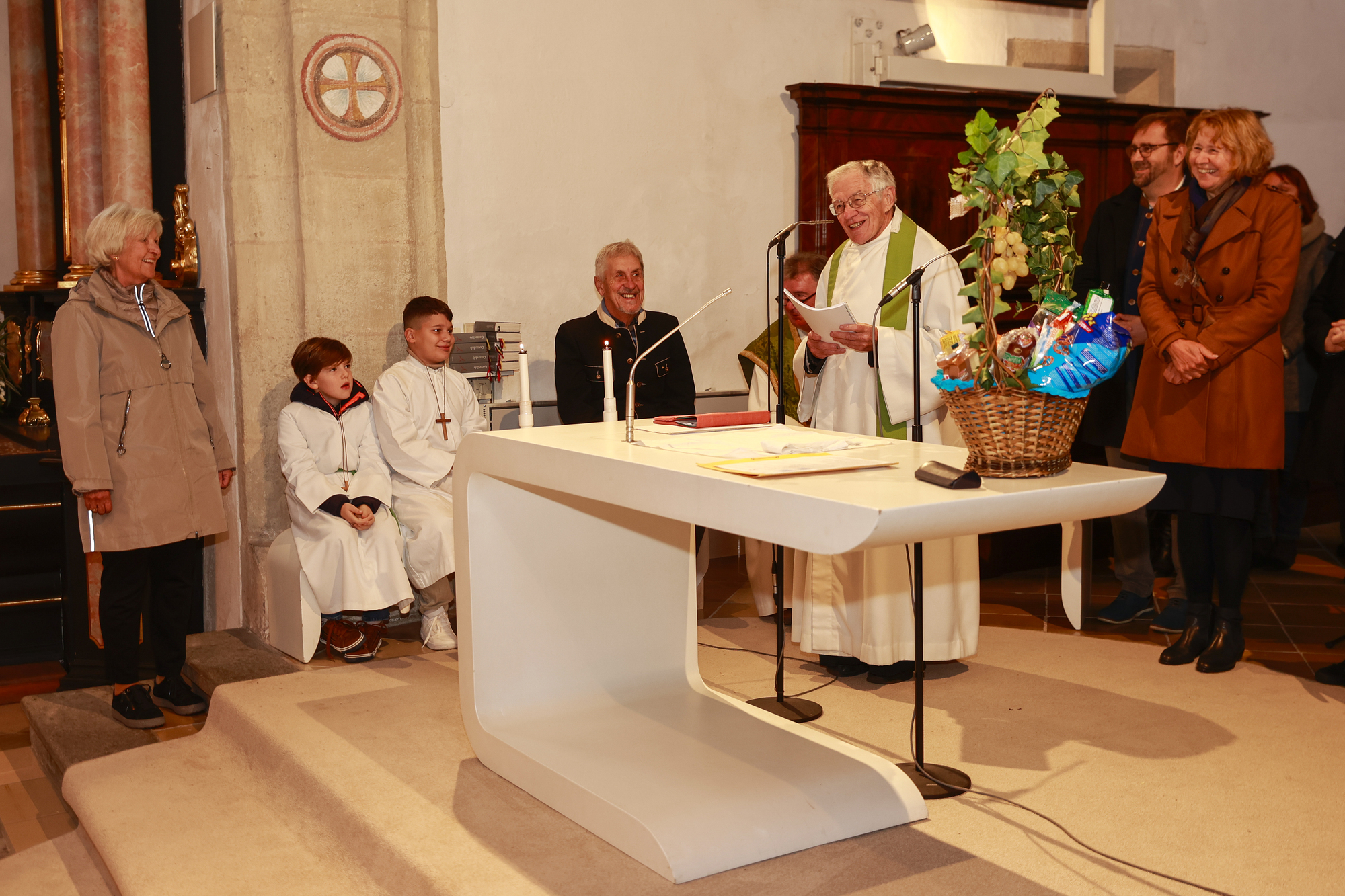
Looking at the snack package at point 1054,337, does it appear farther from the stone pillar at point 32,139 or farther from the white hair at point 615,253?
the stone pillar at point 32,139

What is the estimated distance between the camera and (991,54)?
22.7ft

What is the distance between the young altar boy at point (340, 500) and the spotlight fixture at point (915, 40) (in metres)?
3.50

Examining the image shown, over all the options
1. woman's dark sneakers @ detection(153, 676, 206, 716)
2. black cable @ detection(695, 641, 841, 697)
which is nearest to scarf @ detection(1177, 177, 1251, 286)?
black cable @ detection(695, 641, 841, 697)

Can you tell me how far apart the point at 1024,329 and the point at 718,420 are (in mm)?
1040

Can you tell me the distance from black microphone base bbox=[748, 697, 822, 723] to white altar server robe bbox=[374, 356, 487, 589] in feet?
4.85

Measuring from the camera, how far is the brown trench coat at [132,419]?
155 inches

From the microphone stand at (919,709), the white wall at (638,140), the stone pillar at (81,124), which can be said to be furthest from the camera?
the stone pillar at (81,124)

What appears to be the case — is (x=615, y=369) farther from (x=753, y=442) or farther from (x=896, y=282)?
(x=753, y=442)

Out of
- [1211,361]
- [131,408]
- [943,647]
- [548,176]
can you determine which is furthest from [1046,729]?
[548,176]

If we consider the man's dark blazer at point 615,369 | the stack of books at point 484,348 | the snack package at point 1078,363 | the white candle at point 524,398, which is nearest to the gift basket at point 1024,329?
the snack package at point 1078,363

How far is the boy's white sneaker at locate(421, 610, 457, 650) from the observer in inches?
185

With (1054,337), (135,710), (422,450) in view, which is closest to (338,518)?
(422,450)

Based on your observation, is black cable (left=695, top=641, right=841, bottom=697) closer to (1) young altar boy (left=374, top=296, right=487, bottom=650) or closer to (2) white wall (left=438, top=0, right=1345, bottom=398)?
(1) young altar boy (left=374, top=296, right=487, bottom=650)

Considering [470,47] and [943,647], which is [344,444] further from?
[943,647]
